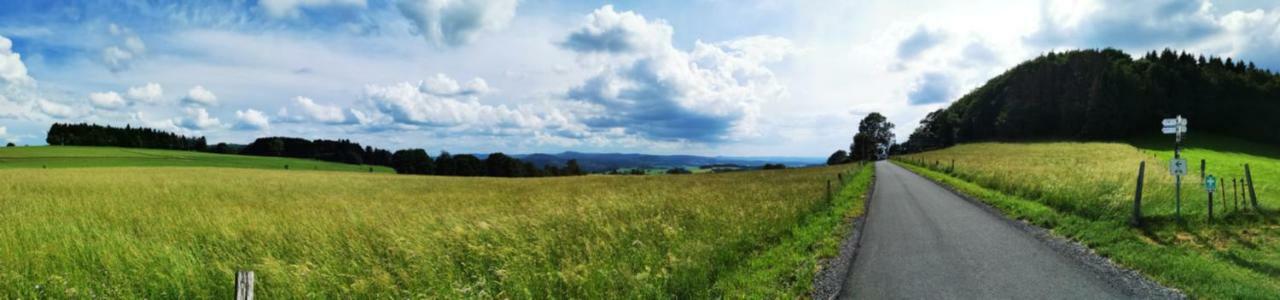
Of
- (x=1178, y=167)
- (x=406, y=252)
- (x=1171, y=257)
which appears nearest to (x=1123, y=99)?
(x=1178, y=167)

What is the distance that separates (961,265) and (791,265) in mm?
2887

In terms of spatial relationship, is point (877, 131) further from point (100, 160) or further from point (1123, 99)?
point (100, 160)

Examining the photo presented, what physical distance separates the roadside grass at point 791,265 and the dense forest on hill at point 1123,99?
10962 centimetres

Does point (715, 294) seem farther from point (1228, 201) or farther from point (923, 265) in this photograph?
point (1228, 201)

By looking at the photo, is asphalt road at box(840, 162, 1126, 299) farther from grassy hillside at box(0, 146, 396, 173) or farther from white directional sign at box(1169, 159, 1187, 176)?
grassy hillside at box(0, 146, 396, 173)

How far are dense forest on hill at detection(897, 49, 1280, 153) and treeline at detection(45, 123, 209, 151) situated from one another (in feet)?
629

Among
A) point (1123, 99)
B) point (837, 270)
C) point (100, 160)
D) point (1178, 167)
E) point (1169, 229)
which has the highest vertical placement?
point (1123, 99)

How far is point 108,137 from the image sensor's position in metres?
115

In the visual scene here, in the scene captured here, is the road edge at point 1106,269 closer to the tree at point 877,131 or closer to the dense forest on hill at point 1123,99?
the dense forest on hill at point 1123,99

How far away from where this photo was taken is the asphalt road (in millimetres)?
7078

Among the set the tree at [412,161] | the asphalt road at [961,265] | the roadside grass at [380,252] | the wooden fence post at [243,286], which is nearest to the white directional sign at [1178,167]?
the asphalt road at [961,265]

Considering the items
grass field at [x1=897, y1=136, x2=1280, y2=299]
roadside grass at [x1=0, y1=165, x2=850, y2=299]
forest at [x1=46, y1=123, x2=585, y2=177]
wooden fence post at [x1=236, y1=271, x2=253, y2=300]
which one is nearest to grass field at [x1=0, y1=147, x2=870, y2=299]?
roadside grass at [x1=0, y1=165, x2=850, y2=299]

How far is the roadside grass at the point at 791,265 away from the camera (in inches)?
278

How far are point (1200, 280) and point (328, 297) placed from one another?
12.3 metres
